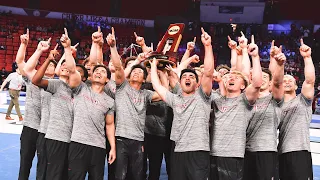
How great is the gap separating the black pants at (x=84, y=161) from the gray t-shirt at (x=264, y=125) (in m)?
1.67

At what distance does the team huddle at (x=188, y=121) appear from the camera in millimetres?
3645

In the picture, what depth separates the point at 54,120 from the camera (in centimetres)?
385

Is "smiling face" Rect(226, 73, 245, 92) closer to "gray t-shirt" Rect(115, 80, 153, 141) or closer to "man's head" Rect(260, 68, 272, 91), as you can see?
"man's head" Rect(260, 68, 272, 91)

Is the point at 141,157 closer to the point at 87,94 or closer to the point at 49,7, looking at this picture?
the point at 87,94

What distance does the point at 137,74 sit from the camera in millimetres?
4164

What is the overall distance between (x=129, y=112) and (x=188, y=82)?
2.58 feet

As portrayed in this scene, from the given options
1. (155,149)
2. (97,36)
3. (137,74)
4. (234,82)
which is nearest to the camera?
(234,82)

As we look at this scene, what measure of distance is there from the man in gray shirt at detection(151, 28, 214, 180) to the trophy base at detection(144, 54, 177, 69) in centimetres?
49

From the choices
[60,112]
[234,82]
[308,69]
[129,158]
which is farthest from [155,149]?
[308,69]

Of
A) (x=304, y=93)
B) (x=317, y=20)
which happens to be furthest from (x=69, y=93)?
(x=317, y=20)

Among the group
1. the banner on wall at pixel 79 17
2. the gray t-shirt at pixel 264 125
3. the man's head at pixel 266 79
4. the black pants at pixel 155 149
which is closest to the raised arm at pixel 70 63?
the black pants at pixel 155 149

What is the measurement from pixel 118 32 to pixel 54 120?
66.5 feet

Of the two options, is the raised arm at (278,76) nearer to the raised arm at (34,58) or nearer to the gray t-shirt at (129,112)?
the gray t-shirt at (129,112)

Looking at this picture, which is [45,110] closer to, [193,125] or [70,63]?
[70,63]
